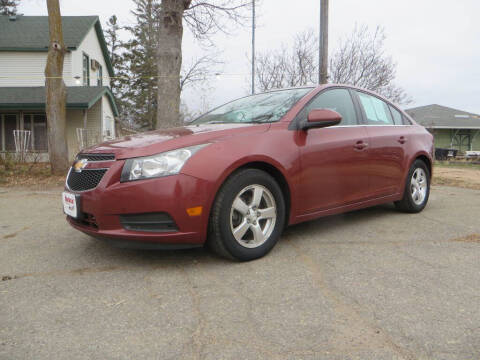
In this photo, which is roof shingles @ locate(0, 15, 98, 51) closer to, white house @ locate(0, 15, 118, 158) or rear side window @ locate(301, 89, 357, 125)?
white house @ locate(0, 15, 118, 158)

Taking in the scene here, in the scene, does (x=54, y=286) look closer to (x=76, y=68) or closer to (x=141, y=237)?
(x=141, y=237)

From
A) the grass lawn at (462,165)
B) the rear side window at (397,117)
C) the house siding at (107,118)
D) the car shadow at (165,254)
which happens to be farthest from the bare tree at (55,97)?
the grass lawn at (462,165)

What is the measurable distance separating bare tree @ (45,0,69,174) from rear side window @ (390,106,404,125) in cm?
760

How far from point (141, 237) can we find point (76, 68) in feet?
57.7

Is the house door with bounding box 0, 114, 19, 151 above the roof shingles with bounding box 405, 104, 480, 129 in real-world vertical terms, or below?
below

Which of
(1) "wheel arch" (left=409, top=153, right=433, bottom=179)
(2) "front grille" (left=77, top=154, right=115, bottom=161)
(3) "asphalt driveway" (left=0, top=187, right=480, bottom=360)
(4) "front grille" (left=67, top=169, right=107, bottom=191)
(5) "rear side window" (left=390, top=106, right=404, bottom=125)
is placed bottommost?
(3) "asphalt driveway" (left=0, top=187, right=480, bottom=360)

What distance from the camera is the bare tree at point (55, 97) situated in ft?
30.0

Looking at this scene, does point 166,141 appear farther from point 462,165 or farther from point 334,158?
point 462,165

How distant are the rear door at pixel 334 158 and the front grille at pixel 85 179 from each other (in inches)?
63.2

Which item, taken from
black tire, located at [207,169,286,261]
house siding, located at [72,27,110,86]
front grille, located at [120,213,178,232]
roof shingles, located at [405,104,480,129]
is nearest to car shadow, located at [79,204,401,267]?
black tire, located at [207,169,286,261]

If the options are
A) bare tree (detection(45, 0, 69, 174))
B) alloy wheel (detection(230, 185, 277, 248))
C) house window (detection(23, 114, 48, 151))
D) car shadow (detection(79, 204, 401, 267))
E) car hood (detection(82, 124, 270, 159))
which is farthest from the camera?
house window (detection(23, 114, 48, 151))

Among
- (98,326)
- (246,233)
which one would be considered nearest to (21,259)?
(98,326)

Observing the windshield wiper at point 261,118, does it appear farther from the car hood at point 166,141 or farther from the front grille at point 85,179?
the front grille at point 85,179

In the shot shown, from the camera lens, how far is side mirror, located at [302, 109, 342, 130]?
3.18 meters
